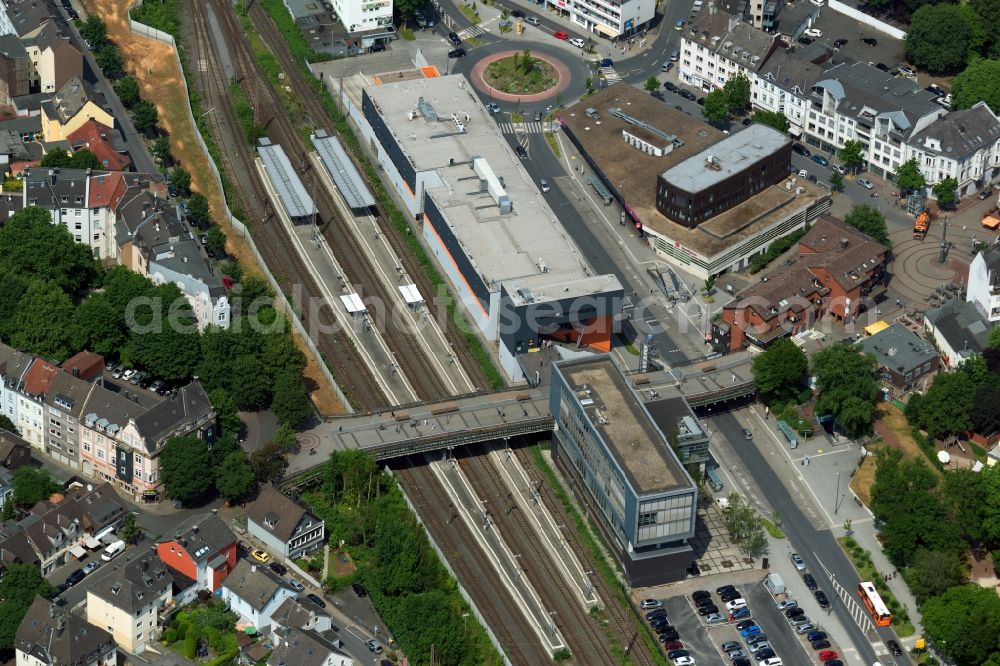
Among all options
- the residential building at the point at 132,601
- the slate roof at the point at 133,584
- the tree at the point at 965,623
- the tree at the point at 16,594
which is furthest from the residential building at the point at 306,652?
the tree at the point at 965,623

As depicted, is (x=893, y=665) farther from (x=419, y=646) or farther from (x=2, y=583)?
(x=2, y=583)

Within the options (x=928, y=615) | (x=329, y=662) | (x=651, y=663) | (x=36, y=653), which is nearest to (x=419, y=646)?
(x=329, y=662)

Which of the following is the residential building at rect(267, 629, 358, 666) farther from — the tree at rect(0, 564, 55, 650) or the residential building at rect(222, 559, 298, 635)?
the tree at rect(0, 564, 55, 650)

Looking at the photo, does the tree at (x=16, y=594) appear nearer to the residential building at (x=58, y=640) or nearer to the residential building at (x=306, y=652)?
the residential building at (x=58, y=640)

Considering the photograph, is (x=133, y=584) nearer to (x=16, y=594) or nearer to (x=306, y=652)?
(x=16, y=594)

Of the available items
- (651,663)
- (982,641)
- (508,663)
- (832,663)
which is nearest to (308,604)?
(508,663)
